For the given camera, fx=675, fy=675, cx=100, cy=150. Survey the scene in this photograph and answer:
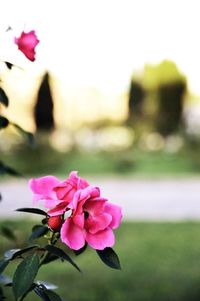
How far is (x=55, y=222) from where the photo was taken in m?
1.13

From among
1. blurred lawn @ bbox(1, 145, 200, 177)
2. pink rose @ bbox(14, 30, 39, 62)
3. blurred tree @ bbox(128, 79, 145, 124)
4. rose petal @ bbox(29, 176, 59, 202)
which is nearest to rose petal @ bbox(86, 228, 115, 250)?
rose petal @ bbox(29, 176, 59, 202)

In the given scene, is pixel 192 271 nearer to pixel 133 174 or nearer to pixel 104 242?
pixel 104 242

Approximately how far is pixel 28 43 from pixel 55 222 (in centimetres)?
43

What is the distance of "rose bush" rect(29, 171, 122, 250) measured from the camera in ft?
3.56

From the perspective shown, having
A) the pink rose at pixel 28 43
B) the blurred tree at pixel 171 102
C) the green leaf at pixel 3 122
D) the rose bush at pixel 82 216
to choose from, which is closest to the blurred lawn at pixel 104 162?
the blurred tree at pixel 171 102

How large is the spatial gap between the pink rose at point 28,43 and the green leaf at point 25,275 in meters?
0.46

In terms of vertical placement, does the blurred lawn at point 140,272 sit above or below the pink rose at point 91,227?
below

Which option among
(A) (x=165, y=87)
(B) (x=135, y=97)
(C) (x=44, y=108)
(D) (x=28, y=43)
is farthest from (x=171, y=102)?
(D) (x=28, y=43)

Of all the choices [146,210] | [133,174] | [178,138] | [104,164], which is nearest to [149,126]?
[178,138]

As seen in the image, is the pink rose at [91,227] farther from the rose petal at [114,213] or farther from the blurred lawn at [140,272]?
the blurred lawn at [140,272]

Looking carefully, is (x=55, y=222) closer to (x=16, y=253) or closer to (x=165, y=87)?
(x=16, y=253)

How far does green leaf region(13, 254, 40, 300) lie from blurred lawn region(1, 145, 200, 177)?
31.0ft

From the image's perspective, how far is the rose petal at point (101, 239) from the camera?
3.59ft

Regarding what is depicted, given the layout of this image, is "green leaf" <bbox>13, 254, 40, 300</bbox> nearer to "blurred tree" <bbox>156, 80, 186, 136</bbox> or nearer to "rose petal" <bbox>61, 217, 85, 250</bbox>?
"rose petal" <bbox>61, 217, 85, 250</bbox>
